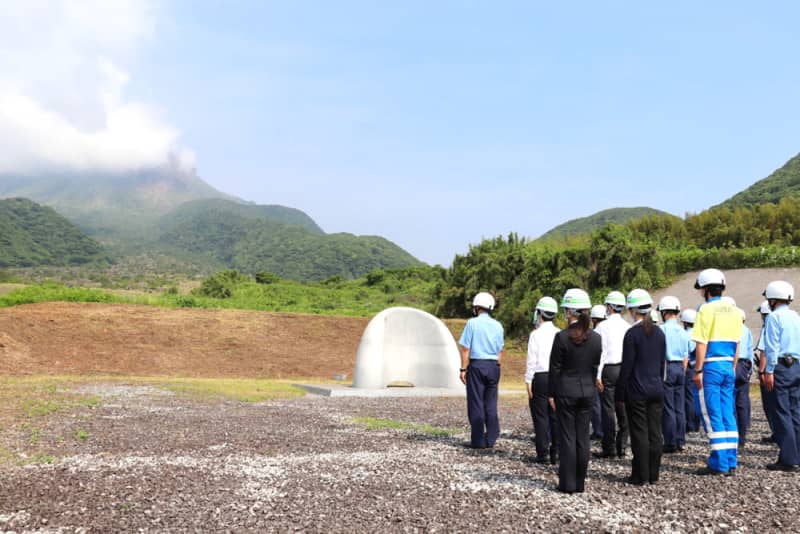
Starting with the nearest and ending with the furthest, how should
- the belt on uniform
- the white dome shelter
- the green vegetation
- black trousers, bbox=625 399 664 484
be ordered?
black trousers, bbox=625 399 664 484
the belt on uniform
the white dome shelter
the green vegetation

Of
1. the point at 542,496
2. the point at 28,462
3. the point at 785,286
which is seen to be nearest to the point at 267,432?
the point at 28,462

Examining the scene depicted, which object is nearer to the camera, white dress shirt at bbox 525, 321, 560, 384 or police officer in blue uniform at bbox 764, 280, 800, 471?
police officer in blue uniform at bbox 764, 280, 800, 471

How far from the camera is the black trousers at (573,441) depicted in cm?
681

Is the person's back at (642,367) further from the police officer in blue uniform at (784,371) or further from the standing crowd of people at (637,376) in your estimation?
the police officer in blue uniform at (784,371)

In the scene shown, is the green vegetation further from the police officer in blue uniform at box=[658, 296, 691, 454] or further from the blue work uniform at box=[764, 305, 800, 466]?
the blue work uniform at box=[764, 305, 800, 466]

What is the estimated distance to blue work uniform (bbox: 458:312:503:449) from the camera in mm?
9602

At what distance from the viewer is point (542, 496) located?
6688mm

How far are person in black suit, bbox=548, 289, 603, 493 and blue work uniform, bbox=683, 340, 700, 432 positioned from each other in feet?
15.2

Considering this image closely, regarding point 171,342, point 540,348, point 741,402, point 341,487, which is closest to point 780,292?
point 741,402

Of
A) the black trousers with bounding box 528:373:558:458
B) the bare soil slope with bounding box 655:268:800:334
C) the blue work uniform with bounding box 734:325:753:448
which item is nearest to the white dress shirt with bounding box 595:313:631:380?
the black trousers with bounding box 528:373:558:458

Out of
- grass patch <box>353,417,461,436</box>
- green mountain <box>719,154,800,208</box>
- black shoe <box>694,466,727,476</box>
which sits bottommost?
grass patch <box>353,417,461,436</box>

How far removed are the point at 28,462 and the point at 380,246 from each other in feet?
488

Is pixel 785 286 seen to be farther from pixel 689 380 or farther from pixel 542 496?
pixel 542 496

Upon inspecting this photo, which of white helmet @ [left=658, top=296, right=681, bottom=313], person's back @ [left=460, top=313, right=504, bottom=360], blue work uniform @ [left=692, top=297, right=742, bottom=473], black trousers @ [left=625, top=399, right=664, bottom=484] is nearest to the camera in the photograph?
black trousers @ [left=625, top=399, right=664, bottom=484]
